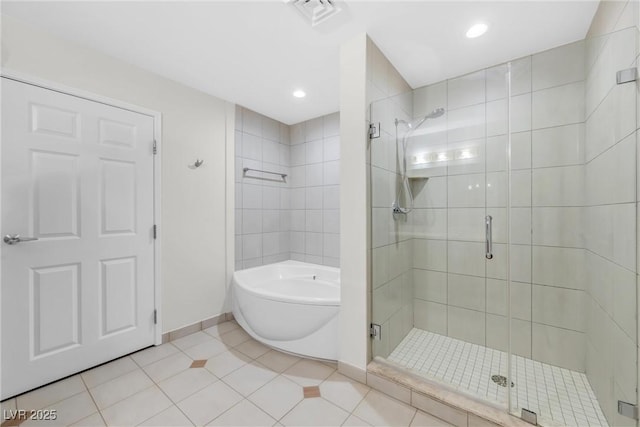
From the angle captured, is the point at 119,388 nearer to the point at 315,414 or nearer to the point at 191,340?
the point at 191,340

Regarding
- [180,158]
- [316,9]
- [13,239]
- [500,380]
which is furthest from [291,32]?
[500,380]

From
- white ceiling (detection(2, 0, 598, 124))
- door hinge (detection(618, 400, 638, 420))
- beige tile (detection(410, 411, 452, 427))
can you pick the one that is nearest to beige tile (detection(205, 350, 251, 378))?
beige tile (detection(410, 411, 452, 427))

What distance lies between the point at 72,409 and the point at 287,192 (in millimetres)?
2470

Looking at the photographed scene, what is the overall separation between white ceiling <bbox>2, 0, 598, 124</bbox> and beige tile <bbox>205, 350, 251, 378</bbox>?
2236 mm

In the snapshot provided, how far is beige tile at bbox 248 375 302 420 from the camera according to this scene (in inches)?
55.3

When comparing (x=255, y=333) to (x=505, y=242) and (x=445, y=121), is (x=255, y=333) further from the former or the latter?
(x=445, y=121)

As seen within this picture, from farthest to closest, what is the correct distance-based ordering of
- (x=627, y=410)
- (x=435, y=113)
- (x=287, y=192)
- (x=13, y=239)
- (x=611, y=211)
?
(x=287, y=192) < (x=435, y=113) < (x=13, y=239) < (x=611, y=211) < (x=627, y=410)

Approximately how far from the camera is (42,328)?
1.57 meters

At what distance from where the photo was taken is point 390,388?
150 cm

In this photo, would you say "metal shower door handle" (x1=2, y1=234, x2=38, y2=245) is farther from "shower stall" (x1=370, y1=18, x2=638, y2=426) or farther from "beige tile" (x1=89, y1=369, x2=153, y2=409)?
"shower stall" (x1=370, y1=18, x2=638, y2=426)

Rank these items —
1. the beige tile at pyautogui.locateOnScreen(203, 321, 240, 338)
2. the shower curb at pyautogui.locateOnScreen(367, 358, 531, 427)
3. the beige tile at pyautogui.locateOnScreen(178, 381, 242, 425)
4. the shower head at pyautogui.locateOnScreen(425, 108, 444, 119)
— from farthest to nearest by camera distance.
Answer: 1. the beige tile at pyautogui.locateOnScreen(203, 321, 240, 338)
2. the shower head at pyautogui.locateOnScreen(425, 108, 444, 119)
3. the beige tile at pyautogui.locateOnScreen(178, 381, 242, 425)
4. the shower curb at pyautogui.locateOnScreen(367, 358, 531, 427)

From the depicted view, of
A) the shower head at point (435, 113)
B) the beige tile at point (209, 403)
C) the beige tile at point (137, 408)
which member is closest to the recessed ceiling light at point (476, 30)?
the shower head at point (435, 113)

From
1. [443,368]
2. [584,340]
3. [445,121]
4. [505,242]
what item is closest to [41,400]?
[443,368]

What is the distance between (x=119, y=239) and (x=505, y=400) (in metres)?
2.64
